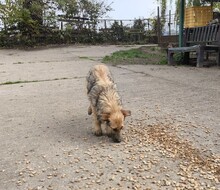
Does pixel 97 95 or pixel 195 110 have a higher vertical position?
pixel 97 95

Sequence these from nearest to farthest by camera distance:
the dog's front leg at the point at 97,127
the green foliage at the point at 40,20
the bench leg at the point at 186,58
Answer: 1. the dog's front leg at the point at 97,127
2. the bench leg at the point at 186,58
3. the green foliage at the point at 40,20

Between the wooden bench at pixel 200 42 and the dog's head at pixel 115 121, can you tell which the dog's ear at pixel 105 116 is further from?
the wooden bench at pixel 200 42

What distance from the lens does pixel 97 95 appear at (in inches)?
184

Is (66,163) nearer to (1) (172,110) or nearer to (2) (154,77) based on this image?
(1) (172,110)

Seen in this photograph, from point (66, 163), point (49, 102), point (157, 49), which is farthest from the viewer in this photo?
point (157, 49)

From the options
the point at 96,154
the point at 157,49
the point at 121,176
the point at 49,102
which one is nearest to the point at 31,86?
the point at 49,102

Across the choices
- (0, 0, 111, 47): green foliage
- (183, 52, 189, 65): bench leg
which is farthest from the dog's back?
(0, 0, 111, 47): green foliage

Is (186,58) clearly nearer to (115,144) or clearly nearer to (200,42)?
(200,42)

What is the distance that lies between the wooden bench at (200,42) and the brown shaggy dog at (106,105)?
721 cm

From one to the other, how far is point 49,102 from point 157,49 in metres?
12.1

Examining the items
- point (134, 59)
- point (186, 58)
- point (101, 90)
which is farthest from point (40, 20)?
point (101, 90)

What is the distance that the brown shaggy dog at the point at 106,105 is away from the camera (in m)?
4.24

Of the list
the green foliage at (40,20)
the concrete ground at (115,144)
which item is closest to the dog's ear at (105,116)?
the concrete ground at (115,144)

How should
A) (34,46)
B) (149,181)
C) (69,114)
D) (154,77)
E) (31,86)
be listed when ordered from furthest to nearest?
(34,46) < (154,77) < (31,86) < (69,114) < (149,181)
